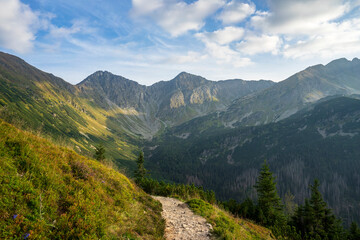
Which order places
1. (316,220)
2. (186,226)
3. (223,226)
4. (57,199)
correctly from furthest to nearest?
(316,220) < (223,226) < (186,226) < (57,199)

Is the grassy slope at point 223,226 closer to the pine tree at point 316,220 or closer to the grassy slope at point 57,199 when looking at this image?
the grassy slope at point 57,199

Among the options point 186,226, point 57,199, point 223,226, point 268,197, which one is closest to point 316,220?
point 268,197

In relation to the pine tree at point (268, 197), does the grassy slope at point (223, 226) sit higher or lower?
higher

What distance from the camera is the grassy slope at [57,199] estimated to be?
17.4 ft

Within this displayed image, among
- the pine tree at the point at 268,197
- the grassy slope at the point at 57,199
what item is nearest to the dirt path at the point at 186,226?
the grassy slope at the point at 57,199

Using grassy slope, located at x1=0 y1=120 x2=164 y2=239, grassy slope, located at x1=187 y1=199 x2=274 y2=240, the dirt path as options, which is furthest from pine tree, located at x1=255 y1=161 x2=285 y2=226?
grassy slope, located at x1=0 y1=120 x2=164 y2=239

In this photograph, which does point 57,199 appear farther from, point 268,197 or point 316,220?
point 268,197

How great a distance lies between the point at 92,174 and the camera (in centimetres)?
1075

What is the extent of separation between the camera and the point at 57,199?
6988mm

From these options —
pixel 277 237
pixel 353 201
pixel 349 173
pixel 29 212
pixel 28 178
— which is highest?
pixel 28 178

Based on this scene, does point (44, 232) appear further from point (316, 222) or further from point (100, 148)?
point (100, 148)

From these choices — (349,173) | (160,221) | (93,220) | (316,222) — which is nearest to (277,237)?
(160,221)

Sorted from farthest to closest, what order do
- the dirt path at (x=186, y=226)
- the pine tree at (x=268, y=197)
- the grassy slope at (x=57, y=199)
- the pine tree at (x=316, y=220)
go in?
the pine tree at (x=268, y=197) < the pine tree at (x=316, y=220) < the dirt path at (x=186, y=226) < the grassy slope at (x=57, y=199)

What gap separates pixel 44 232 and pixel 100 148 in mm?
49062
